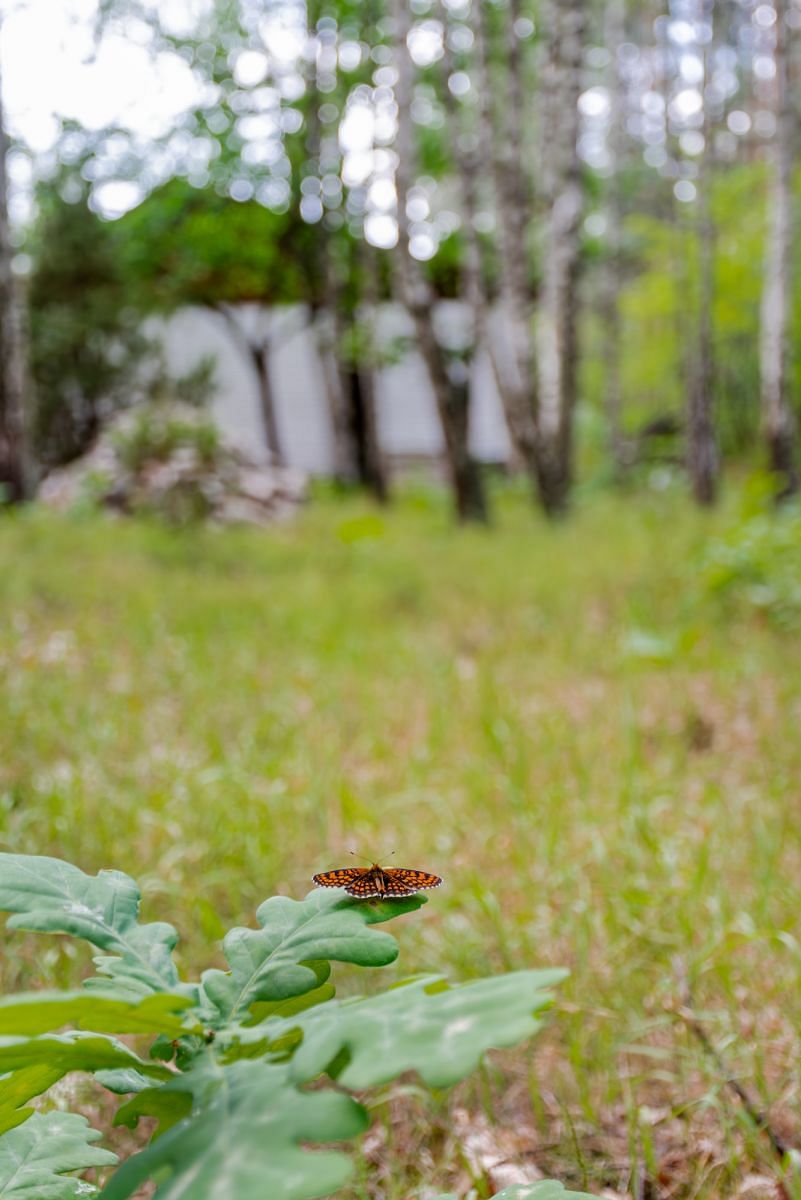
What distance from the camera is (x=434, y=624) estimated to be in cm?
602

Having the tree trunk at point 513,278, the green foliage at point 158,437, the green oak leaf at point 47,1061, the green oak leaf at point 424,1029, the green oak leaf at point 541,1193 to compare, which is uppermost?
the tree trunk at point 513,278

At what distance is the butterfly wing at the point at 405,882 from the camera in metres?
1.09

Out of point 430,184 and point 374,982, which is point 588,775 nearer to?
point 374,982

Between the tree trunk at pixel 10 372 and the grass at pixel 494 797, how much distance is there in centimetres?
565

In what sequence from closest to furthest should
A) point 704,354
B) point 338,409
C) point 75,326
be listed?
point 704,354
point 75,326
point 338,409

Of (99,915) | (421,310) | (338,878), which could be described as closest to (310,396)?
(421,310)

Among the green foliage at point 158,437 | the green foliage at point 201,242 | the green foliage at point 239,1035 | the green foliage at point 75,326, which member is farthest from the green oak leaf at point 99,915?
the green foliage at point 201,242

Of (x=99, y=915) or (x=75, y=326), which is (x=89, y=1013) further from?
(x=75, y=326)

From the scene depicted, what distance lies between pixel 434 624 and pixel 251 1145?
532 centimetres

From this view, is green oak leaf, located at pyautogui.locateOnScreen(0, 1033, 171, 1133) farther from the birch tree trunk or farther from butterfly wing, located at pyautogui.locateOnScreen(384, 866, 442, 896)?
the birch tree trunk

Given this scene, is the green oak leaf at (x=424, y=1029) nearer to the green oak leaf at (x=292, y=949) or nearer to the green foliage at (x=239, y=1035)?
the green foliage at (x=239, y=1035)

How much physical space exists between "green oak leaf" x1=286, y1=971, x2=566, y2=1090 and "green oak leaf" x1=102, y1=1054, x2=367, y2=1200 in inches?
1.0

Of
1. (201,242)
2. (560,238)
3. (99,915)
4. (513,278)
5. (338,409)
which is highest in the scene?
(201,242)

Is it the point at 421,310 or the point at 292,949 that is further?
the point at 421,310
